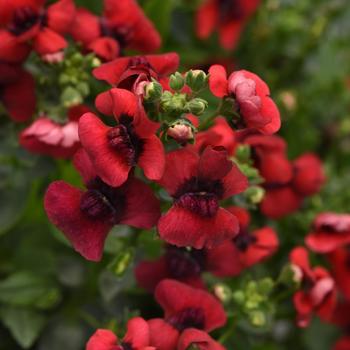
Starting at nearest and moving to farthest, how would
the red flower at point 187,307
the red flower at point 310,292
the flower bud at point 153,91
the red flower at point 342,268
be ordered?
1. the flower bud at point 153,91
2. the red flower at point 187,307
3. the red flower at point 310,292
4. the red flower at point 342,268

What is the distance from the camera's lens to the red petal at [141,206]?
33.3 inches

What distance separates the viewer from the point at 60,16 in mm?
981

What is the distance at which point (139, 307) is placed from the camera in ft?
3.83

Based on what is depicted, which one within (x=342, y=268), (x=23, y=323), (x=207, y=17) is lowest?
(x=23, y=323)

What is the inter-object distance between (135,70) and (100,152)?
0.11m

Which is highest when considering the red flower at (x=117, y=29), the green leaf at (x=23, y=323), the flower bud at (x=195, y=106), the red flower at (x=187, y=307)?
the flower bud at (x=195, y=106)

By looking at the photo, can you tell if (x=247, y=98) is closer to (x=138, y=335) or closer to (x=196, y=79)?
(x=196, y=79)

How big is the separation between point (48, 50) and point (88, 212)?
248 mm

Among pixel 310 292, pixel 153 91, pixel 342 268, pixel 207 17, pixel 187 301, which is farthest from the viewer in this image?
pixel 207 17

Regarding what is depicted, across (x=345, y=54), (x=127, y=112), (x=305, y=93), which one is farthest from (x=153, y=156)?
(x=345, y=54)

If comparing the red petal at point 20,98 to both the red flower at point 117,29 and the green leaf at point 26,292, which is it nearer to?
the red flower at point 117,29

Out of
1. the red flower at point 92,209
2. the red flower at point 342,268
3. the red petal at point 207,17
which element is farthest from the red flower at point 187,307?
the red petal at point 207,17

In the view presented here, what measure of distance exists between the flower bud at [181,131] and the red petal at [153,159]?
0.02m

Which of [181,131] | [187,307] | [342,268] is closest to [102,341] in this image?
[187,307]
